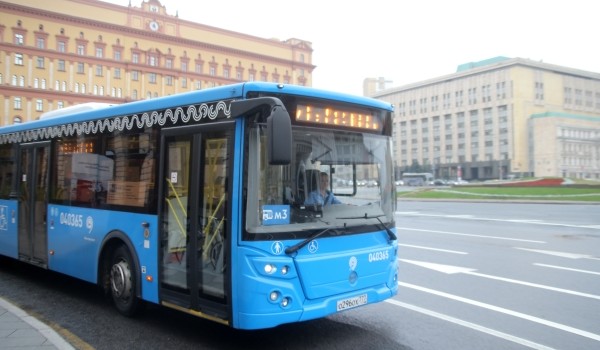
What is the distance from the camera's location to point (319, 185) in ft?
18.3

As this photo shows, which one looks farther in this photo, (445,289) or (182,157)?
(445,289)

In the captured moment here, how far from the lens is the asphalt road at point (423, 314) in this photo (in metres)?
5.74

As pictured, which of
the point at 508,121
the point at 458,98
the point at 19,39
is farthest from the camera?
the point at 458,98

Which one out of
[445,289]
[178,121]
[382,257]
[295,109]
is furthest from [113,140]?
[445,289]

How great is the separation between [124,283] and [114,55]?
3004 inches

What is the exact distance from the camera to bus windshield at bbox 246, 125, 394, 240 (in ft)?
16.9

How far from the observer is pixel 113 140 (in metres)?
7.12

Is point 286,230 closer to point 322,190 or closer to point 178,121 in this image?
point 322,190

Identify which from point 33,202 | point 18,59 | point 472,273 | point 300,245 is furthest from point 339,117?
point 18,59

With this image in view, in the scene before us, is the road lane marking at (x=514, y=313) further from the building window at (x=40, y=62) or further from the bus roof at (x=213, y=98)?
the building window at (x=40, y=62)

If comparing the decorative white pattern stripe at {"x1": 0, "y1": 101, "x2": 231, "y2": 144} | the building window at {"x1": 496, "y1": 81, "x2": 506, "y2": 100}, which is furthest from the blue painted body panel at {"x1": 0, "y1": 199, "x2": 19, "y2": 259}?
the building window at {"x1": 496, "y1": 81, "x2": 506, "y2": 100}

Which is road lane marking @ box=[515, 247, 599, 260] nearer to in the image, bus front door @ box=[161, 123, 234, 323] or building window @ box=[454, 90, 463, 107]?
bus front door @ box=[161, 123, 234, 323]

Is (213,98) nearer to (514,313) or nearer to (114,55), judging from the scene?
(514,313)

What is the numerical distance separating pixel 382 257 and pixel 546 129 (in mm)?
112114
